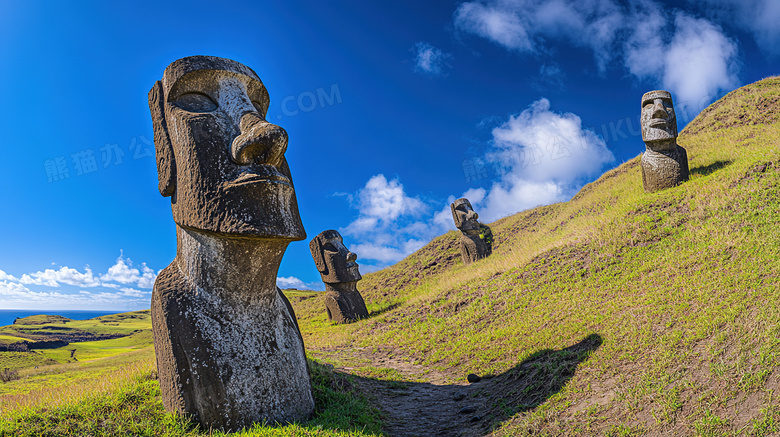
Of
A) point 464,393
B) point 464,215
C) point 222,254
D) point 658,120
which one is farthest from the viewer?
point 464,215

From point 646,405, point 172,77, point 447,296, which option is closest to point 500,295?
point 447,296

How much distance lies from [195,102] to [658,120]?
12402 millimetres

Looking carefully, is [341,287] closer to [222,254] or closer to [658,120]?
[658,120]

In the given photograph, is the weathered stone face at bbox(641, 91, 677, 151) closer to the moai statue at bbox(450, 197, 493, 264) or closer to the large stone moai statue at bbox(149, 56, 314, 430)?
the moai statue at bbox(450, 197, 493, 264)

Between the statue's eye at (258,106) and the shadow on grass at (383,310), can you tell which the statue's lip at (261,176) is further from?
the shadow on grass at (383,310)

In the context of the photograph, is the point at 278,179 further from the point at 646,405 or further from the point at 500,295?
the point at 500,295

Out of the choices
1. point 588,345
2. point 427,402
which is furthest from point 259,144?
point 588,345

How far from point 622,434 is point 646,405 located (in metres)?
0.48

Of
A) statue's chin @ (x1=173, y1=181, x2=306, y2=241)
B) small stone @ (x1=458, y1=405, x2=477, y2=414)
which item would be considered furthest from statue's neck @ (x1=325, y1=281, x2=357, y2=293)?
statue's chin @ (x1=173, y1=181, x2=306, y2=241)

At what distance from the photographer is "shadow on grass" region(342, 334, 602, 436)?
5.23 meters

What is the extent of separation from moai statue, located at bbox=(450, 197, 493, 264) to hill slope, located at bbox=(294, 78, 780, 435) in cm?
567

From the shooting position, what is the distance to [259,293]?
14.4ft

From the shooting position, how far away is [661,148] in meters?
12.5

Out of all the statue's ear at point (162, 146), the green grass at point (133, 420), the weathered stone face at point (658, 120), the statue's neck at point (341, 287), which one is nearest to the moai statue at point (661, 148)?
the weathered stone face at point (658, 120)
